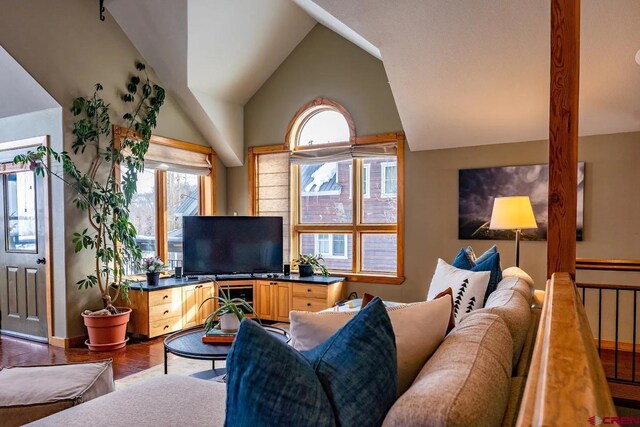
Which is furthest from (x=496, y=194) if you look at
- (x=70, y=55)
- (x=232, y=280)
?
(x=70, y=55)

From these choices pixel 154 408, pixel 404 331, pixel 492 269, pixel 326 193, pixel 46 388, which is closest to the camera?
pixel 404 331

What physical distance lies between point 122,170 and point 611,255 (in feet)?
16.5

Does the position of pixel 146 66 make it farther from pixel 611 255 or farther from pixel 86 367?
pixel 611 255

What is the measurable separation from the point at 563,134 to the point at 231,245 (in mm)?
3881

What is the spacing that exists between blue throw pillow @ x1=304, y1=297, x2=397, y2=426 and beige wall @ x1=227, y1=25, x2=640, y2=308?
12.6ft

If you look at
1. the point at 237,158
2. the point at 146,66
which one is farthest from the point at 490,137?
the point at 146,66

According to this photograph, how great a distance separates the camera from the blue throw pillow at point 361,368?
36.6 inches

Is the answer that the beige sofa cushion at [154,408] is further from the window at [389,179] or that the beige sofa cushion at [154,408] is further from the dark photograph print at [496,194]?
the window at [389,179]

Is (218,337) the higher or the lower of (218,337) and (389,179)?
the lower

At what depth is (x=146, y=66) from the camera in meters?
4.99

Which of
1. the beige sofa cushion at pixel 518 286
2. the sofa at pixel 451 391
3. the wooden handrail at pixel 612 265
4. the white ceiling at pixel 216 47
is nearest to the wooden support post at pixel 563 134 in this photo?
the beige sofa cushion at pixel 518 286

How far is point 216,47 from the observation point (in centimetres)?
491

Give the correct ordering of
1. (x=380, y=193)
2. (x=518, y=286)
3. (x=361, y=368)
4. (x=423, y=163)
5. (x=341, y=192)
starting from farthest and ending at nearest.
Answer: (x=341, y=192) → (x=380, y=193) → (x=423, y=163) → (x=518, y=286) → (x=361, y=368)

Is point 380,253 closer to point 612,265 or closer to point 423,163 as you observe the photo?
point 423,163
